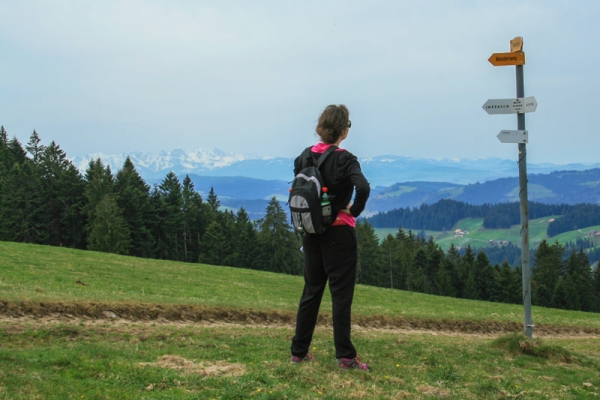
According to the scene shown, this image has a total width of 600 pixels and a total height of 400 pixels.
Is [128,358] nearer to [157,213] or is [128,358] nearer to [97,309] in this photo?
[97,309]

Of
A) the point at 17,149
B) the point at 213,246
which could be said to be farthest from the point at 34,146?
the point at 213,246

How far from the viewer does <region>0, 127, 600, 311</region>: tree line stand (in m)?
69.9

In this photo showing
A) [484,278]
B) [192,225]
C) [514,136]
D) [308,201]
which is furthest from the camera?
[484,278]

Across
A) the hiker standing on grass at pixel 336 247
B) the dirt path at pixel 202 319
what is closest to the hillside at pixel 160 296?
the dirt path at pixel 202 319

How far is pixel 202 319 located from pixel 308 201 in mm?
10451

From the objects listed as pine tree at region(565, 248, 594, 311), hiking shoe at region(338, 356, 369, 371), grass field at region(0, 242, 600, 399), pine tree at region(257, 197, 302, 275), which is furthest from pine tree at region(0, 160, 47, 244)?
pine tree at region(565, 248, 594, 311)

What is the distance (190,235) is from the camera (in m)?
89.1

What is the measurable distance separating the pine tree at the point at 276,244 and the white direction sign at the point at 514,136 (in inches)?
2916

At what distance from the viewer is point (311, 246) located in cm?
713

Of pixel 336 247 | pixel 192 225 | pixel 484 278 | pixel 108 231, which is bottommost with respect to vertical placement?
pixel 484 278

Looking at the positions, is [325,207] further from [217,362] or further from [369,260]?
[369,260]

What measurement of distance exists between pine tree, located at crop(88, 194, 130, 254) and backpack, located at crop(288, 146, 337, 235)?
210 ft

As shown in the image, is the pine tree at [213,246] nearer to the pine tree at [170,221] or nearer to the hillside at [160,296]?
the pine tree at [170,221]

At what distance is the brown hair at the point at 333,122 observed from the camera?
703 cm
